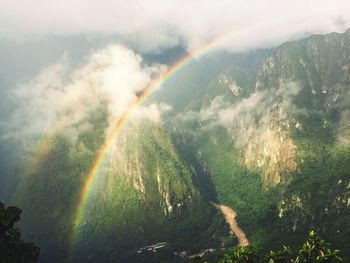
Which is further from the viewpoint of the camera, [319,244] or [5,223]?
[319,244]

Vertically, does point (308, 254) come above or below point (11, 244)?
below

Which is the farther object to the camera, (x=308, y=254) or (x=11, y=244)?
(x=308, y=254)

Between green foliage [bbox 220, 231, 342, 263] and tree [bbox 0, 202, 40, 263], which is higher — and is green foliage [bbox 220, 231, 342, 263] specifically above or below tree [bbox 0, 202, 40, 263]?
below

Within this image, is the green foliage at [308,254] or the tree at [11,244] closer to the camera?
the tree at [11,244]

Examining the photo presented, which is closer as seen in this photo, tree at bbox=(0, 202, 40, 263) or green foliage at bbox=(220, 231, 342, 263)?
tree at bbox=(0, 202, 40, 263)

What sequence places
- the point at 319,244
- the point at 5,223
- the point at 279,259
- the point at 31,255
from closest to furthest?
the point at 5,223 → the point at 31,255 → the point at 319,244 → the point at 279,259

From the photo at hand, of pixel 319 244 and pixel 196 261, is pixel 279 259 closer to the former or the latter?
pixel 319 244

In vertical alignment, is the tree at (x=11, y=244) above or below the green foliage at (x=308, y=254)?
above

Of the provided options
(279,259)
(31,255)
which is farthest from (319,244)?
(31,255)
